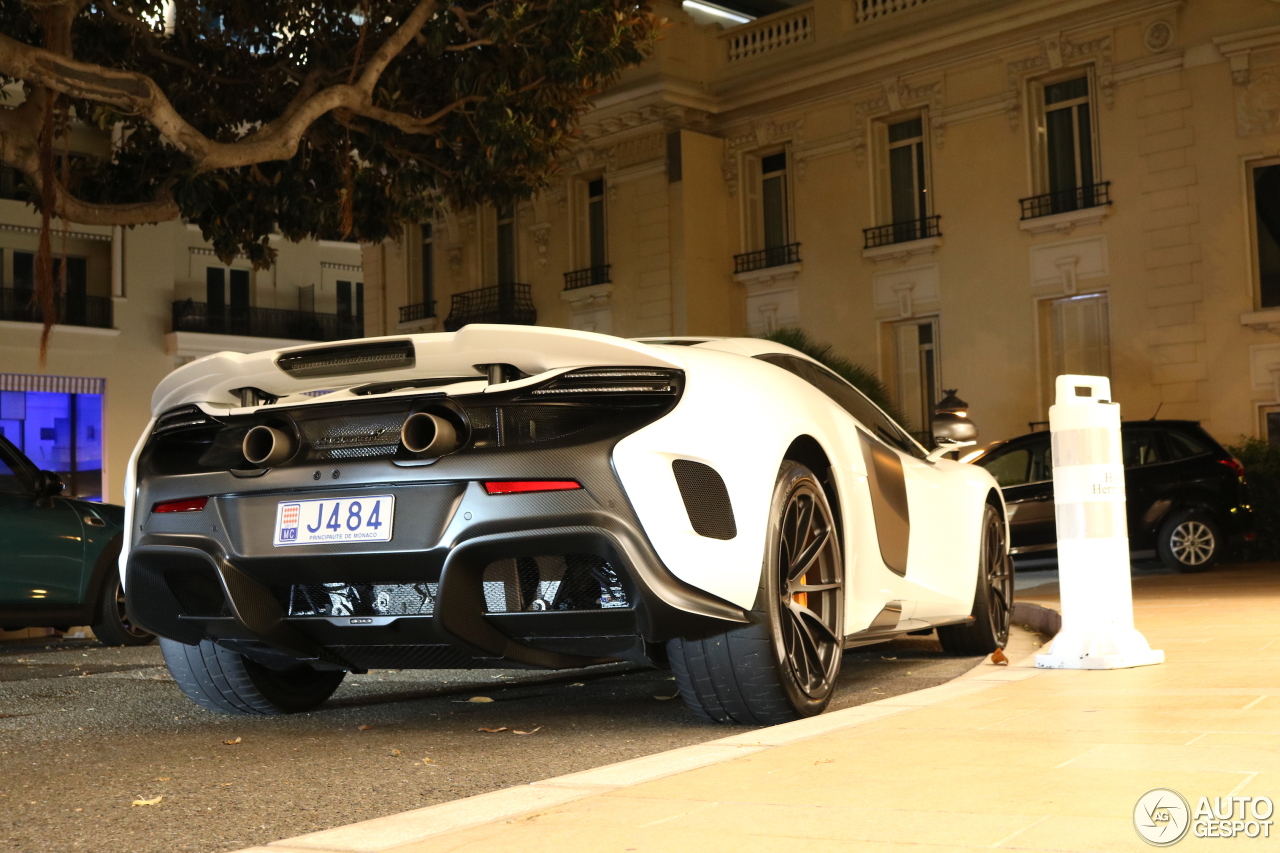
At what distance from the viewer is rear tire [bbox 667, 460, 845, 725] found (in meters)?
4.23

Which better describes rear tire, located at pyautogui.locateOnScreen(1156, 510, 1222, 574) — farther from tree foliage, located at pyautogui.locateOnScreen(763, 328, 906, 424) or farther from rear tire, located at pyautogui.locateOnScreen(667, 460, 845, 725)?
rear tire, located at pyautogui.locateOnScreen(667, 460, 845, 725)

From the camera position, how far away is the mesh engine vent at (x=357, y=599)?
14.1 feet

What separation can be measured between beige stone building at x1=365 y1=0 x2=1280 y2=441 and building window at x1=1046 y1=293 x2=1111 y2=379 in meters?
0.04

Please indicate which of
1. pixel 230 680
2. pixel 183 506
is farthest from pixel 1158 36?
pixel 183 506

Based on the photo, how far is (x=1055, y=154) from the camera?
22.8 meters

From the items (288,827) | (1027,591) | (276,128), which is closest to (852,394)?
(288,827)

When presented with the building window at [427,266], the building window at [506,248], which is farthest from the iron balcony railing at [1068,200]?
the building window at [427,266]

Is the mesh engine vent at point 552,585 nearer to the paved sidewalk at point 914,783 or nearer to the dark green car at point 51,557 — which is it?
the paved sidewalk at point 914,783

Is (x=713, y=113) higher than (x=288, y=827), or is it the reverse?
(x=713, y=113)

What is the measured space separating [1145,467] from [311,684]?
12914 millimetres

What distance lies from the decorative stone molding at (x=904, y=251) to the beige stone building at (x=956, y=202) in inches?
1.9

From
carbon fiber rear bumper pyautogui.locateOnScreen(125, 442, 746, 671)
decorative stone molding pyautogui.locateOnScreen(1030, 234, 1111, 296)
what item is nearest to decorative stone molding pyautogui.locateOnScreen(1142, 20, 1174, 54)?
decorative stone molding pyautogui.locateOnScreen(1030, 234, 1111, 296)

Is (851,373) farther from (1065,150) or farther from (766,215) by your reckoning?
(766,215)

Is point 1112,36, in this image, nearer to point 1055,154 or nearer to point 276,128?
point 1055,154
